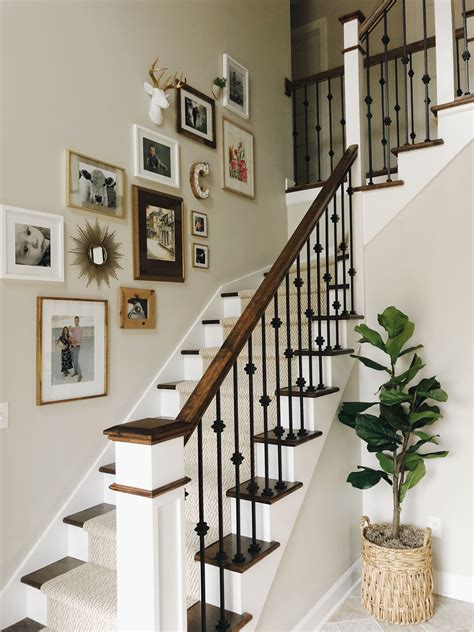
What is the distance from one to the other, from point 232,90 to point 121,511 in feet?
10.7

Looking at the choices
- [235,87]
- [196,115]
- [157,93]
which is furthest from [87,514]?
[235,87]

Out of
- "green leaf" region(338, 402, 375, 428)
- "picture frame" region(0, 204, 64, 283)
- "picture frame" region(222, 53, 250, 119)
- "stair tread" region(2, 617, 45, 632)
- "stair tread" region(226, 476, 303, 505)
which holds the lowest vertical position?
"stair tread" region(2, 617, 45, 632)

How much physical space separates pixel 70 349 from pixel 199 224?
4.38 feet

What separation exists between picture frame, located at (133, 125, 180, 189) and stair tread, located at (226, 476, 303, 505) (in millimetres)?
1862

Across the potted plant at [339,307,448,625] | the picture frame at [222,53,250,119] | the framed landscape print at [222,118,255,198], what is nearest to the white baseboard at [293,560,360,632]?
the potted plant at [339,307,448,625]

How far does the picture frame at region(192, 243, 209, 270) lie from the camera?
3.44 m

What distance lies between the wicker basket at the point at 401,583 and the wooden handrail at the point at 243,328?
147cm

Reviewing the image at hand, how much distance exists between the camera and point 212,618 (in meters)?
1.92

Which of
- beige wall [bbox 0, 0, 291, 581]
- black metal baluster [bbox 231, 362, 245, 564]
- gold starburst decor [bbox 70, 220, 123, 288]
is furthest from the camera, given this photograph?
gold starburst decor [bbox 70, 220, 123, 288]

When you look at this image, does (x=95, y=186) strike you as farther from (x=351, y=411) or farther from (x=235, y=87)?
(x=351, y=411)

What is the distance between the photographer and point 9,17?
7.82ft

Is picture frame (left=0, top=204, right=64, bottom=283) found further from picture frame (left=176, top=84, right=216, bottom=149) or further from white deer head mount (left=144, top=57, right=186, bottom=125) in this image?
picture frame (left=176, top=84, right=216, bottom=149)

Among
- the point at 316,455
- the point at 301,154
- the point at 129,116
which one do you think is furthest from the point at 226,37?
the point at 316,455

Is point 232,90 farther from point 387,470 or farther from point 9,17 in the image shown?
point 387,470
